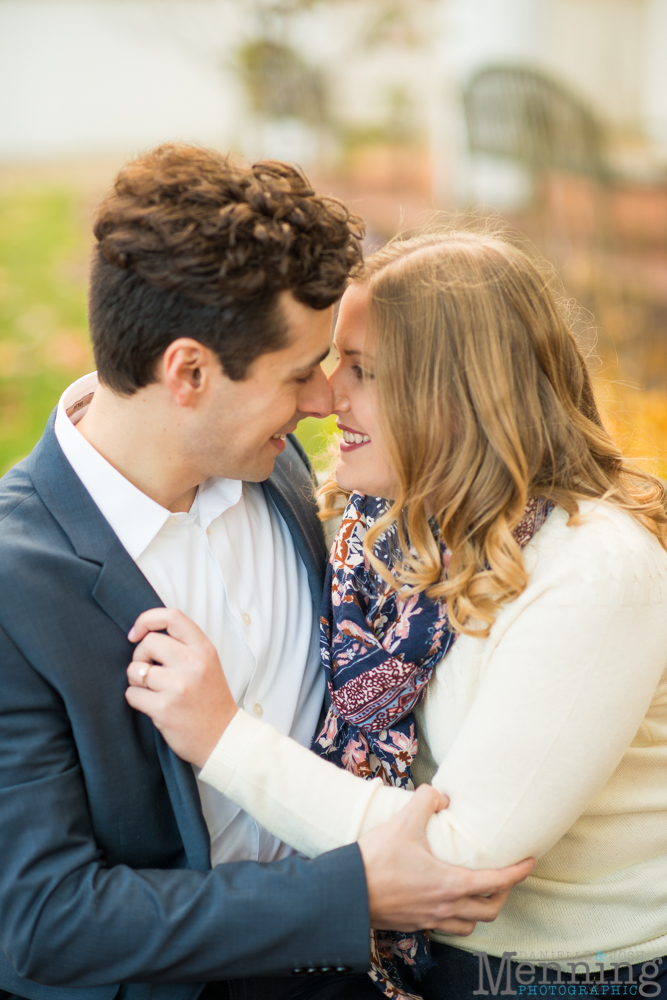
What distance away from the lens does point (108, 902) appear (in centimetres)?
130

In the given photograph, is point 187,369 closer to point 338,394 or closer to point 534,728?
point 338,394

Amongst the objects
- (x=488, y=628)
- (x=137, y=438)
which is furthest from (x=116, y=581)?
(x=488, y=628)

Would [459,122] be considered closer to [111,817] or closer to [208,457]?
[208,457]

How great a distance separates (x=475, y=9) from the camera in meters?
4.90

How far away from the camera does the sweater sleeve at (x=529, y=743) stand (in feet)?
4.51

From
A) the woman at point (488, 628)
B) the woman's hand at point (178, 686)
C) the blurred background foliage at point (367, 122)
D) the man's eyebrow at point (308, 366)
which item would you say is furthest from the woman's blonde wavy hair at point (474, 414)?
the blurred background foliage at point (367, 122)

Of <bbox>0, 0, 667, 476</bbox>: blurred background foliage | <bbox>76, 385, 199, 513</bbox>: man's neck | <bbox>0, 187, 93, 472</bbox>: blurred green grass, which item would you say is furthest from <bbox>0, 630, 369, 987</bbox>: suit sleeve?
<bbox>0, 0, 667, 476</bbox>: blurred background foliage

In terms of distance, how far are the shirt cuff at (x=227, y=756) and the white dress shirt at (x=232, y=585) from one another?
0.15m

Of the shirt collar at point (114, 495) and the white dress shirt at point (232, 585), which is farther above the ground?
the shirt collar at point (114, 495)

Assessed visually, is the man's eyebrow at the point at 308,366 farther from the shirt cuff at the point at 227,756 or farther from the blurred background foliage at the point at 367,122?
the blurred background foliage at the point at 367,122

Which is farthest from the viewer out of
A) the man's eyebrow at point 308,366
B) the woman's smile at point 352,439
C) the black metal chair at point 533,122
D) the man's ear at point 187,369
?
the black metal chair at point 533,122

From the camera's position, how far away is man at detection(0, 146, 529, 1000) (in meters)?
1.31

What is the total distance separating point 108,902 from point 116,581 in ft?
1.60

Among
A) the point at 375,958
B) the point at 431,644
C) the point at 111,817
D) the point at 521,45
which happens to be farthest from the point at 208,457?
the point at 521,45
